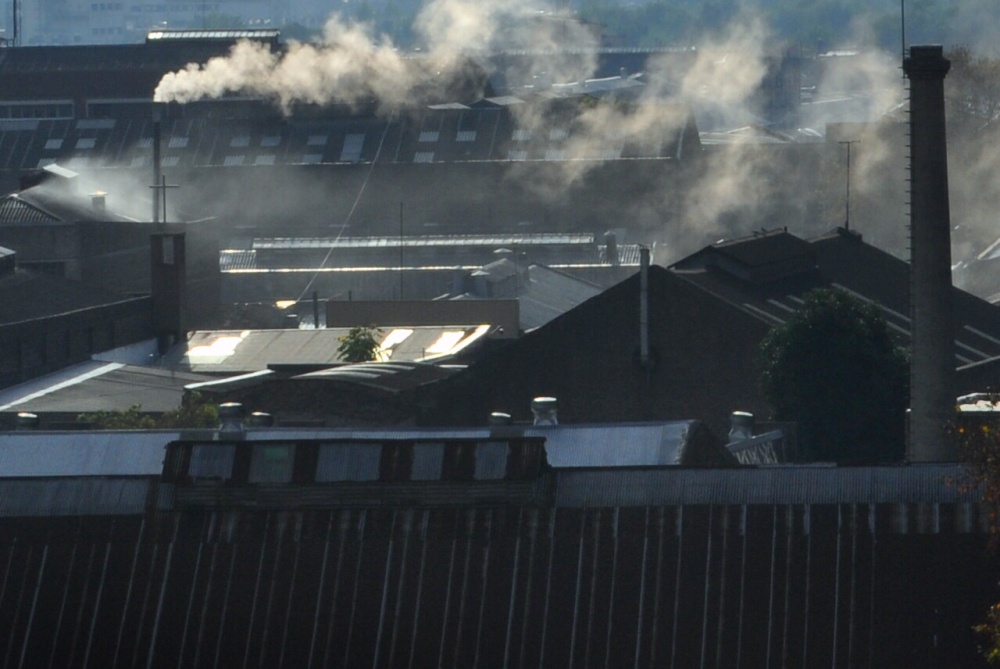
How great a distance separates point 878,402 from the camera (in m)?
36.3

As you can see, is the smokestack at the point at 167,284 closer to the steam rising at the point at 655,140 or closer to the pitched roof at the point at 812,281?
the pitched roof at the point at 812,281

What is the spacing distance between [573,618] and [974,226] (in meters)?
67.1

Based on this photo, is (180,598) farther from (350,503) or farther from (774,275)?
(774,275)

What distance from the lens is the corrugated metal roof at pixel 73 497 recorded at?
2056 cm

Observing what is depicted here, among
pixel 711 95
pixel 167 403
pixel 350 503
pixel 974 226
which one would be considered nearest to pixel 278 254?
pixel 974 226

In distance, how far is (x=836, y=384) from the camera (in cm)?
3644

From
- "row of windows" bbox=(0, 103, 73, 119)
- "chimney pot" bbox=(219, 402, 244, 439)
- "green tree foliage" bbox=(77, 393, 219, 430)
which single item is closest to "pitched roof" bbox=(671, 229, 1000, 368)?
"green tree foliage" bbox=(77, 393, 219, 430)

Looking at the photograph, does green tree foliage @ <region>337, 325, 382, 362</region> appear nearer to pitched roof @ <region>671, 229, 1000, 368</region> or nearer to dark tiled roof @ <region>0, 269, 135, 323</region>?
pitched roof @ <region>671, 229, 1000, 368</region>

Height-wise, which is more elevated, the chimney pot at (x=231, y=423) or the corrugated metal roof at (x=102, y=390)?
the corrugated metal roof at (x=102, y=390)

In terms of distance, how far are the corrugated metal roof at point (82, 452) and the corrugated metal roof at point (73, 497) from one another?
300 centimetres


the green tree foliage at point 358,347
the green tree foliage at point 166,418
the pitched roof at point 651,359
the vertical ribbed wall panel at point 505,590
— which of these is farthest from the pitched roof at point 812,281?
the vertical ribbed wall panel at point 505,590

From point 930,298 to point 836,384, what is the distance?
804 cm

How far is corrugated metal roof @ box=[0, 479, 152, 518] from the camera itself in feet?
67.5

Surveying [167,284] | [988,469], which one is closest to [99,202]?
[167,284]
